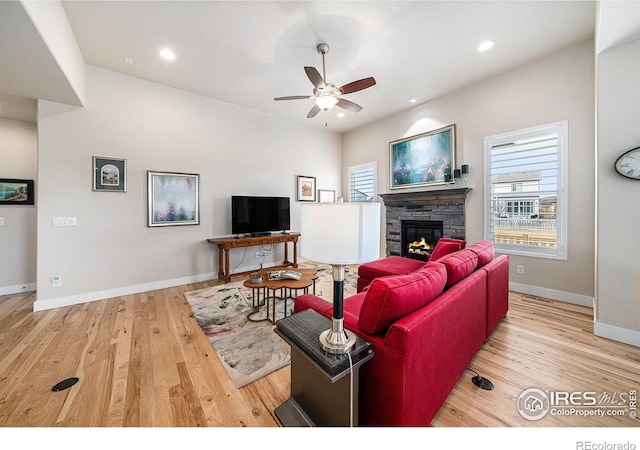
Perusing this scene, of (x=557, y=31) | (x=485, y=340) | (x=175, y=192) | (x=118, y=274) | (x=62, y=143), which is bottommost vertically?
(x=485, y=340)

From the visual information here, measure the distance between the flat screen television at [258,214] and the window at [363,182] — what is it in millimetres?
1892

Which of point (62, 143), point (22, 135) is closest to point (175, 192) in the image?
point (62, 143)

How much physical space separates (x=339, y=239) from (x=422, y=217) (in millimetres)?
3894

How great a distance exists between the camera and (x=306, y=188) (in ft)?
18.2

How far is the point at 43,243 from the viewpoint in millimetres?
3014

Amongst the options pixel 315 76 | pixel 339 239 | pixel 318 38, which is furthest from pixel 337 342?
pixel 318 38

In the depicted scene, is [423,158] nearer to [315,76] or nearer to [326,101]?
[326,101]

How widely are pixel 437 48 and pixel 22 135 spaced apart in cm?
619

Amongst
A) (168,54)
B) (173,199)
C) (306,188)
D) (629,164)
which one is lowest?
(173,199)

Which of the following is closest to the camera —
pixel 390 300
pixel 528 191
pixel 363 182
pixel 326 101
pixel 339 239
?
pixel 339 239

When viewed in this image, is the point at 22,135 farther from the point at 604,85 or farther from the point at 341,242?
the point at 604,85

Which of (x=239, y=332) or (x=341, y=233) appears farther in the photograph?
(x=239, y=332)

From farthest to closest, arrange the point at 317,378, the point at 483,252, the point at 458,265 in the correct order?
the point at 483,252 → the point at 458,265 → the point at 317,378

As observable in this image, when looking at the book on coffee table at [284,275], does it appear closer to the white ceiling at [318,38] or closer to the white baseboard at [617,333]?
the white ceiling at [318,38]
